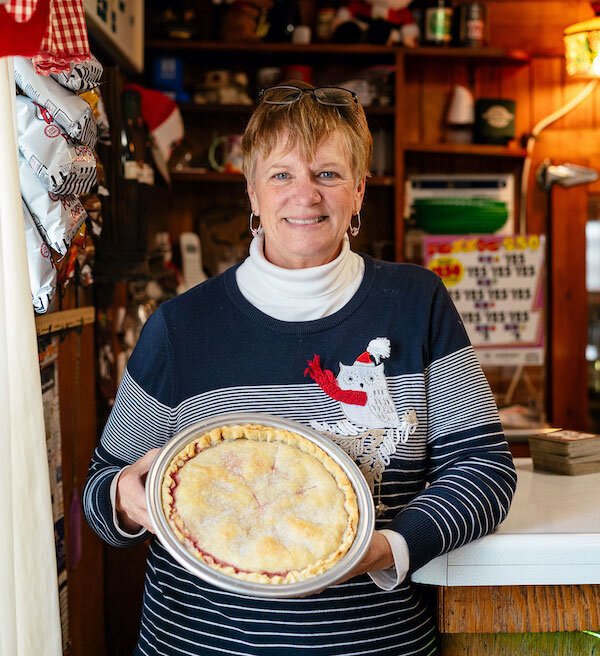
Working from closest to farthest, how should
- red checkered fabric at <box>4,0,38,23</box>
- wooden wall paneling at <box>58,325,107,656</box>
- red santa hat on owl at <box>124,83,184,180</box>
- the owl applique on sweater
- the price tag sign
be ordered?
red checkered fabric at <box>4,0,38,23</box> < the owl applique on sweater < wooden wall paneling at <box>58,325,107,656</box> < red santa hat on owl at <box>124,83,184,180</box> < the price tag sign

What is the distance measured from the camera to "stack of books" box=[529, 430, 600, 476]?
185 cm

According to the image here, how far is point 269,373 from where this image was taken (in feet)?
4.68

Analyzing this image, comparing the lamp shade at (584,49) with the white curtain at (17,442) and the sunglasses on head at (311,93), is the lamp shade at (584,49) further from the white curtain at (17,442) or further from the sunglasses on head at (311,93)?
the white curtain at (17,442)

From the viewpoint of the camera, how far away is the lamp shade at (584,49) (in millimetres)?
3508

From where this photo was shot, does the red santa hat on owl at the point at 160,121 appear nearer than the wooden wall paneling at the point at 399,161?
Yes

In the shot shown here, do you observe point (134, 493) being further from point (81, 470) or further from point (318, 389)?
point (81, 470)

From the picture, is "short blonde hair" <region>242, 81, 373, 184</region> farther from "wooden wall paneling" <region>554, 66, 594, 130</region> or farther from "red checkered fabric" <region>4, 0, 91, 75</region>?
"wooden wall paneling" <region>554, 66, 594, 130</region>

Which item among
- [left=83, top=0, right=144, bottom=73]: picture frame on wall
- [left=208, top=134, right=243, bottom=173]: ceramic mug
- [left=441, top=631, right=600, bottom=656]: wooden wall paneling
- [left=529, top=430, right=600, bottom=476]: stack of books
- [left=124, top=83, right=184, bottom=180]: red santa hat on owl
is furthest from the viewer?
[left=208, top=134, right=243, bottom=173]: ceramic mug

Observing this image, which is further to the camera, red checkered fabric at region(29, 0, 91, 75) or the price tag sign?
the price tag sign

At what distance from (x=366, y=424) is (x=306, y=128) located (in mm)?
494

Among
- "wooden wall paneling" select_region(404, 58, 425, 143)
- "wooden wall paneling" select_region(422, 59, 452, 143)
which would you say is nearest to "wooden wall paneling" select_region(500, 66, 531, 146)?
"wooden wall paneling" select_region(422, 59, 452, 143)

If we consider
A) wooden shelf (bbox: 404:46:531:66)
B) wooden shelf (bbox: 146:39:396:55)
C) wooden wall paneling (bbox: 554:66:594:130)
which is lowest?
wooden wall paneling (bbox: 554:66:594:130)

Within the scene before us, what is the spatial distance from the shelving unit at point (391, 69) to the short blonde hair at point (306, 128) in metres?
2.51

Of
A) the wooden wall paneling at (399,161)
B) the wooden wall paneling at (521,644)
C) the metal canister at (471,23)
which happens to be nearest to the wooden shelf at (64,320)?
the wooden wall paneling at (521,644)
